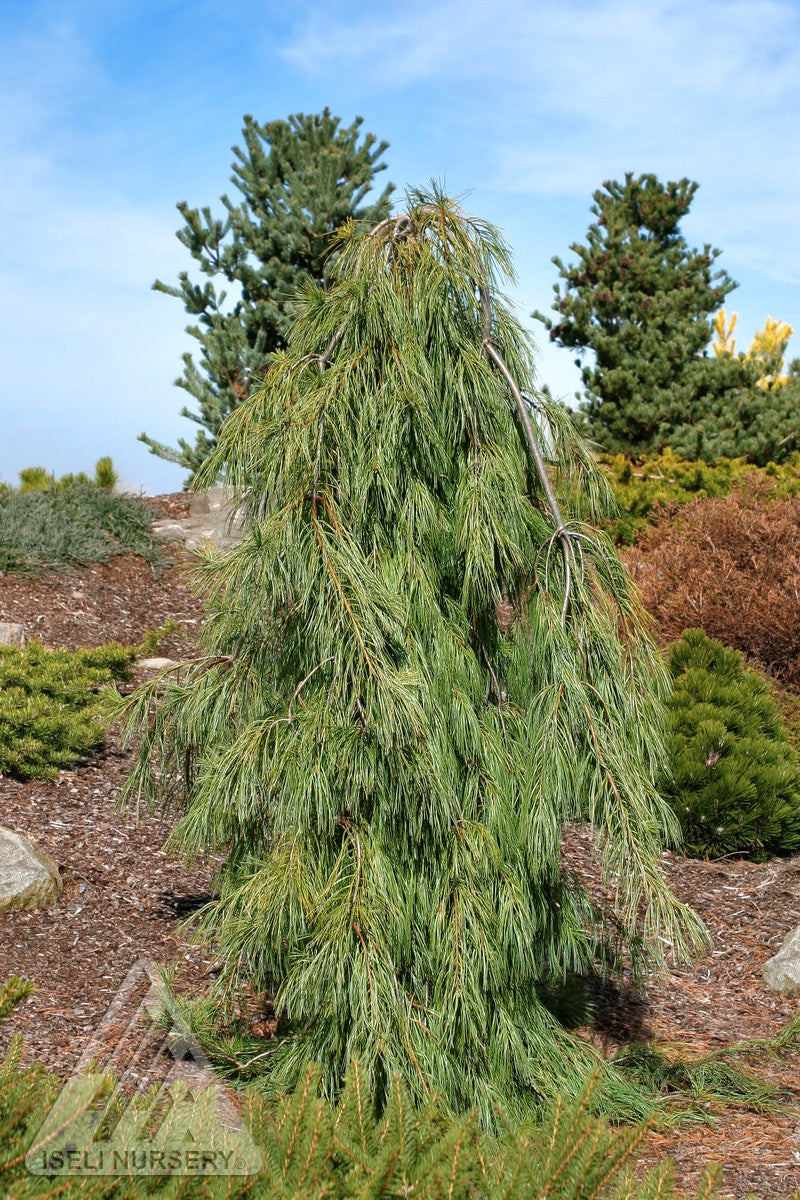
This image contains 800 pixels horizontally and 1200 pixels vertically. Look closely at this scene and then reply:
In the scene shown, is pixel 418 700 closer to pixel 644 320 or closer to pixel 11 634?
pixel 11 634

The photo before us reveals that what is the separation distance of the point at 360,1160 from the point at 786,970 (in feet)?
11.3

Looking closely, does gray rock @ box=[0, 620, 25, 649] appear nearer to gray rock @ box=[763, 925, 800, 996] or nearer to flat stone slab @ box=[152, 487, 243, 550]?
flat stone slab @ box=[152, 487, 243, 550]

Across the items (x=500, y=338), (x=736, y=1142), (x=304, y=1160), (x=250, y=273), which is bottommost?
(x=736, y=1142)

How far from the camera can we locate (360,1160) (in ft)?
6.50

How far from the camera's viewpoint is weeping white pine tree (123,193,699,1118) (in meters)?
2.91

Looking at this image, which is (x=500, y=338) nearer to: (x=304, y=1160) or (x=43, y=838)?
(x=304, y=1160)

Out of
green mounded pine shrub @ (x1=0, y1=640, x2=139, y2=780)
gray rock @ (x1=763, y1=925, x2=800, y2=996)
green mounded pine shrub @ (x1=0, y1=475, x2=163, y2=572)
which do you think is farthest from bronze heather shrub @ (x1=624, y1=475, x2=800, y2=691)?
green mounded pine shrub @ (x1=0, y1=475, x2=163, y2=572)

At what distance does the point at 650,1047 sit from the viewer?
4.00 m

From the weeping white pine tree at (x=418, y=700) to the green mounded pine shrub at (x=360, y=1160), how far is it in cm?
76

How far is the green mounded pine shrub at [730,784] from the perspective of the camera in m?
6.21

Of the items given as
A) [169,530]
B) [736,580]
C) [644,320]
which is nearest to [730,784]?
[736,580]

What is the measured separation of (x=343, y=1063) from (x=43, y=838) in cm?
266

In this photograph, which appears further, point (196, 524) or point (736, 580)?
point (196, 524)

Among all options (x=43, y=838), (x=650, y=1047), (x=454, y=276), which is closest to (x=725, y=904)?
(x=650, y=1047)
